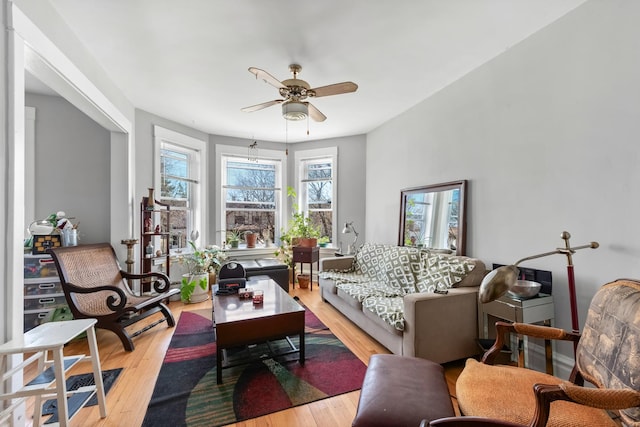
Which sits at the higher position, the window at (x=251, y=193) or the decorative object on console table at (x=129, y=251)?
the window at (x=251, y=193)

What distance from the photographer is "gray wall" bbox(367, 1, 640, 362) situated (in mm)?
1670

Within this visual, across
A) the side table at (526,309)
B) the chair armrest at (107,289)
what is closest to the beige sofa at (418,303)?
the side table at (526,309)

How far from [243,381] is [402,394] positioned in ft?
4.23

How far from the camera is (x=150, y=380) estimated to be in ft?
6.73

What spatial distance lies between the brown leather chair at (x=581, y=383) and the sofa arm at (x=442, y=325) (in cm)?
65

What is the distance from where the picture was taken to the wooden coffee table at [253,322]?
80.5 inches

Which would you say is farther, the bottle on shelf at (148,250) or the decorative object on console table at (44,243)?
the bottle on shelf at (148,250)

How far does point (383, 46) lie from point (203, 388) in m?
3.01

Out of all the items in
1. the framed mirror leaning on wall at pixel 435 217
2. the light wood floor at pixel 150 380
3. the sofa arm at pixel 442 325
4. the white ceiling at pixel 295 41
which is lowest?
the light wood floor at pixel 150 380

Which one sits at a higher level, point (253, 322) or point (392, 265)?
point (392, 265)

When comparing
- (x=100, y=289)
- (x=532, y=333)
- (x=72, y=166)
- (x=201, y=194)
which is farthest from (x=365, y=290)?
(x=72, y=166)

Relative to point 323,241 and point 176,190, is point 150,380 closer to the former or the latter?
point 176,190

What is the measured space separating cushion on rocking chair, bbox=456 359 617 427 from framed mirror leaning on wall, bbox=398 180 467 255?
1.55 meters

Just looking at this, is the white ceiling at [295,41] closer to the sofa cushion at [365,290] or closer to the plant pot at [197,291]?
the sofa cushion at [365,290]
